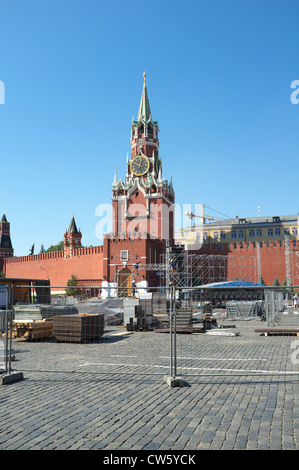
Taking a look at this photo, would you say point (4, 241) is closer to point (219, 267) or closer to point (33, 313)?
point (219, 267)

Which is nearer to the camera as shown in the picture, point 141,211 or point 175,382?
point 175,382

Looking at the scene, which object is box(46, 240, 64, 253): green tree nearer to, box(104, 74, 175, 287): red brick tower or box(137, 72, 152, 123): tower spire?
box(104, 74, 175, 287): red brick tower

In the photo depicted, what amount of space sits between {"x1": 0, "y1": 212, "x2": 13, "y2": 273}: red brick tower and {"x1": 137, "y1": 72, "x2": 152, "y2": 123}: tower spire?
4278cm

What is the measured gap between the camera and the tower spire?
2736 inches

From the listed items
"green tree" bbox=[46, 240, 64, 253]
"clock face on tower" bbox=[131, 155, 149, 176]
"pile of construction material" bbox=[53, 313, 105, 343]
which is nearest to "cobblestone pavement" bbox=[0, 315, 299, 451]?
"pile of construction material" bbox=[53, 313, 105, 343]

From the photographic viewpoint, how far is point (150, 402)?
5.69 meters

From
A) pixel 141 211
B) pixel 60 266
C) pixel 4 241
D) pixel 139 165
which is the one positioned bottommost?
pixel 60 266

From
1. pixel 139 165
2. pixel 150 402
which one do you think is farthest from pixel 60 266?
pixel 150 402

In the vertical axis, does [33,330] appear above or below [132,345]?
above

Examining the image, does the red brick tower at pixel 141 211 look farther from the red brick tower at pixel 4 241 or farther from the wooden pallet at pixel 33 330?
the red brick tower at pixel 4 241

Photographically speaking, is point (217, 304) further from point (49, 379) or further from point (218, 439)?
point (218, 439)

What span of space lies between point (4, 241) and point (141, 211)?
44.0m
